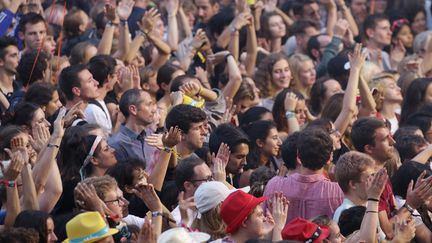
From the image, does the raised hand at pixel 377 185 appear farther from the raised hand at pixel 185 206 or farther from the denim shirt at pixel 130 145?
the denim shirt at pixel 130 145

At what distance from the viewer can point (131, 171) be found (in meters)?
9.96

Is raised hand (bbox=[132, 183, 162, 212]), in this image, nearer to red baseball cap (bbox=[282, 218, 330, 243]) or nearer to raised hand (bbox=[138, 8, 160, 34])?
red baseball cap (bbox=[282, 218, 330, 243])

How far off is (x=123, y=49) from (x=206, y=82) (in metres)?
0.89

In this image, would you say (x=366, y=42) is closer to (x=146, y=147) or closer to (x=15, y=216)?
(x=146, y=147)

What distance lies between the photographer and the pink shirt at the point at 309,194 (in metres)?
9.59

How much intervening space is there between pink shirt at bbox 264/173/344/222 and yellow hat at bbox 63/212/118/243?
178cm

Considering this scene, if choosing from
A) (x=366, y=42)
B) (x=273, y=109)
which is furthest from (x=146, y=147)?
(x=366, y=42)

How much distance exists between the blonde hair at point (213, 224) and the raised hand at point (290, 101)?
3840 millimetres

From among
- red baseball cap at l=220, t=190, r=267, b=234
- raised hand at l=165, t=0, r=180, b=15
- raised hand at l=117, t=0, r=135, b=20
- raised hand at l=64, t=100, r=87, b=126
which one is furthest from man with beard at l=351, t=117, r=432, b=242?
raised hand at l=165, t=0, r=180, b=15

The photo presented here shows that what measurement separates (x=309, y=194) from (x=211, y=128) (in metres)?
2.67

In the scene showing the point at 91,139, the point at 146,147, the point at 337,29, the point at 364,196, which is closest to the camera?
the point at 364,196

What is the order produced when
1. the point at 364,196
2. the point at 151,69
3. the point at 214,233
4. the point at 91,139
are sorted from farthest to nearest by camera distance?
the point at 151,69, the point at 91,139, the point at 364,196, the point at 214,233

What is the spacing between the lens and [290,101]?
41.0ft

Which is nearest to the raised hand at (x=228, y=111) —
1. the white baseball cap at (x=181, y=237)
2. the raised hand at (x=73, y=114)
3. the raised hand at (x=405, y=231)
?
the raised hand at (x=73, y=114)
